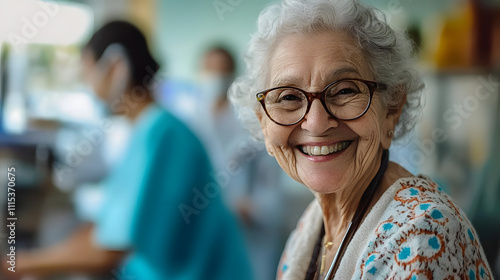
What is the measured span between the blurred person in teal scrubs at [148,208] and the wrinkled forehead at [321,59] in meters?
0.87

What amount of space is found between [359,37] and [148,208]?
3.30 ft

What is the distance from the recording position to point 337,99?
0.79 m

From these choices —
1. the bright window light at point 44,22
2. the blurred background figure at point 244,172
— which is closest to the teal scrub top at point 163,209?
the bright window light at point 44,22

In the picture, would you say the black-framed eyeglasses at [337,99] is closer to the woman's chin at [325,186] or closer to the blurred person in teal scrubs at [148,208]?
the woman's chin at [325,186]

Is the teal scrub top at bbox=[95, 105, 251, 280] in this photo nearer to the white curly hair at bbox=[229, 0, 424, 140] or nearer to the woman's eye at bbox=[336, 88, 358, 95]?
the white curly hair at bbox=[229, 0, 424, 140]

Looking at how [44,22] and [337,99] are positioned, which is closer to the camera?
[337,99]

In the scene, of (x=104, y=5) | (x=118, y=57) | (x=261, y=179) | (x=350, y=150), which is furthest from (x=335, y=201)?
(x=104, y=5)

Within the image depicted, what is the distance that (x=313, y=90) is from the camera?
79 cm

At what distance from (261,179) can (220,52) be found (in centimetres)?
92

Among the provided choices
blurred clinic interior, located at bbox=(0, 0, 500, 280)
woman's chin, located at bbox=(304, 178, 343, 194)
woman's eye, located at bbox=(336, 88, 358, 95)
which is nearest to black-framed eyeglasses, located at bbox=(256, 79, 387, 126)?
woman's eye, located at bbox=(336, 88, 358, 95)

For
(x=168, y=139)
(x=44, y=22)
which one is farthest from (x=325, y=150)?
(x=44, y=22)

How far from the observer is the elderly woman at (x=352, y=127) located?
2.38 feet

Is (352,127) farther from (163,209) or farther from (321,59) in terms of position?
(163,209)

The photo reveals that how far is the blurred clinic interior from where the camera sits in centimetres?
163
